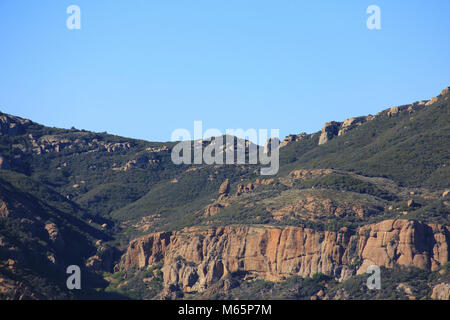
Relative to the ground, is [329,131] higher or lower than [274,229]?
higher

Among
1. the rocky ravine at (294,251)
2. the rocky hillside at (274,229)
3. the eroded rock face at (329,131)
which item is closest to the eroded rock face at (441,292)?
the rocky hillside at (274,229)

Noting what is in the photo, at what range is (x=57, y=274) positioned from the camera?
434 feet

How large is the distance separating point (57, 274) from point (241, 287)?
22.2 meters

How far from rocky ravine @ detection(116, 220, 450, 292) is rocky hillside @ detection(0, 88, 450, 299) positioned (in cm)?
16

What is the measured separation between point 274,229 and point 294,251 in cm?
451

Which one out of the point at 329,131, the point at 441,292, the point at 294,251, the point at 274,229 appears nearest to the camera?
the point at 441,292

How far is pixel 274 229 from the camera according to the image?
447 ft

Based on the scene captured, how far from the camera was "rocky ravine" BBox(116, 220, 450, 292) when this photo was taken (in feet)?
416

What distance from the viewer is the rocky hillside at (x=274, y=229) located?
126938 millimetres

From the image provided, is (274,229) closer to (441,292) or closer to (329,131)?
(441,292)

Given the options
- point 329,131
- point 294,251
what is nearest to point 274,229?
point 294,251

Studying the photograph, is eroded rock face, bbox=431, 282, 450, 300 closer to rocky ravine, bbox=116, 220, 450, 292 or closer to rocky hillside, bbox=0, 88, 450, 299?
rocky hillside, bbox=0, 88, 450, 299
